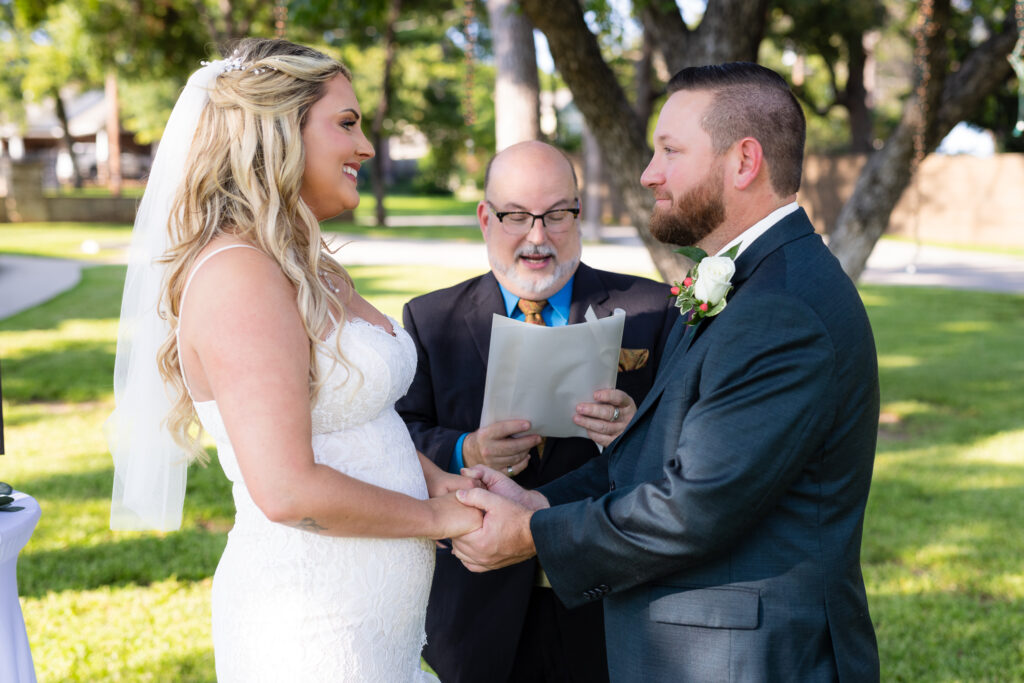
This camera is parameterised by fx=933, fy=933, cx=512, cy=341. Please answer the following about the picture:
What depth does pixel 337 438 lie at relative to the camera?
2.39 m

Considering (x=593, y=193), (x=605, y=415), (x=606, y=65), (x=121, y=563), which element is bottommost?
(x=121, y=563)

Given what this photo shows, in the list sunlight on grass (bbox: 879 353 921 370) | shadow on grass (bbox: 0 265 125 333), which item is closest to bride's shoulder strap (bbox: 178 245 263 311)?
sunlight on grass (bbox: 879 353 921 370)

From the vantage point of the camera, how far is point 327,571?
238cm

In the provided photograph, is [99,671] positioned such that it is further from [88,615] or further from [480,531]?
[480,531]

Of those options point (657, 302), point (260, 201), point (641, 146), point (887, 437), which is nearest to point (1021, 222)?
point (887, 437)

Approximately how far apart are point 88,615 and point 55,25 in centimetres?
2674

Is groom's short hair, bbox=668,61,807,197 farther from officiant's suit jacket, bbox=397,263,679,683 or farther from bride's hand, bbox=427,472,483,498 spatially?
bride's hand, bbox=427,472,483,498

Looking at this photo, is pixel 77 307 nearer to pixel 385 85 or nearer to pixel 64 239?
pixel 64 239

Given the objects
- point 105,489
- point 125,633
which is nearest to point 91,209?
point 105,489

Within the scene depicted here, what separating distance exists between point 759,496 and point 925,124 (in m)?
5.80

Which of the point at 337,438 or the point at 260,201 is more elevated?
the point at 260,201

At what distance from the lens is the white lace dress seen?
235cm

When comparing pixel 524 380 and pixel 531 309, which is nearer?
pixel 524 380

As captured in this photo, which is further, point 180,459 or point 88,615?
point 88,615
